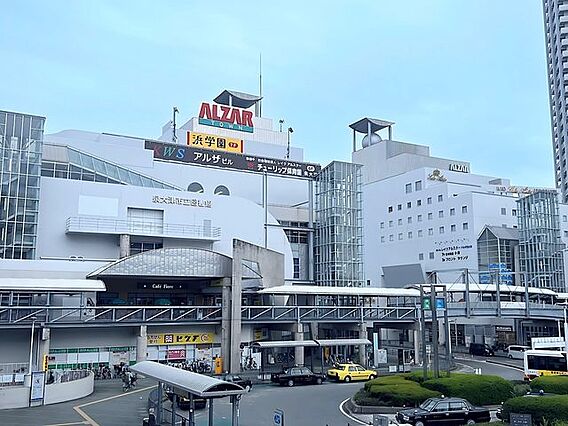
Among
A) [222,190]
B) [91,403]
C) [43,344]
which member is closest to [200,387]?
[91,403]

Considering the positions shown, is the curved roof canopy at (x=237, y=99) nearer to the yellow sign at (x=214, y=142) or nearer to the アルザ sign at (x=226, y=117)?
the アルザ sign at (x=226, y=117)

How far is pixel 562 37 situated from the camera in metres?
111

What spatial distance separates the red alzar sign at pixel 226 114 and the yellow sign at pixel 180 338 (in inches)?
1522

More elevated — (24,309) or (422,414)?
(24,309)

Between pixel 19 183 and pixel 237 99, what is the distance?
1682 inches

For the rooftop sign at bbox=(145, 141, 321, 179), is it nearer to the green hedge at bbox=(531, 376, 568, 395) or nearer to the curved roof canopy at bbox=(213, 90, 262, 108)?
the curved roof canopy at bbox=(213, 90, 262, 108)

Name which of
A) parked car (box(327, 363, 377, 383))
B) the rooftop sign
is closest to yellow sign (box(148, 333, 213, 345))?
parked car (box(327, 363, 377, 383))

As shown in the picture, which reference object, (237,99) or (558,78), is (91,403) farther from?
(558,78)

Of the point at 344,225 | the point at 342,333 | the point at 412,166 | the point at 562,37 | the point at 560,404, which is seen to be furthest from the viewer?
the point at 562,37

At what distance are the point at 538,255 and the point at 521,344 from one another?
1297cm

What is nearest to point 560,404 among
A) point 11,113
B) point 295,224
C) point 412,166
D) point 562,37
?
point 11,113

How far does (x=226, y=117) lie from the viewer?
76.8 meters

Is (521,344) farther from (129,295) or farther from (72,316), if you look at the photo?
(72,316)

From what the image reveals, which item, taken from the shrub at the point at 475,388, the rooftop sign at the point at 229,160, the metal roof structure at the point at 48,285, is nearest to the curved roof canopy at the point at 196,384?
the shrub at the point at 475,388
